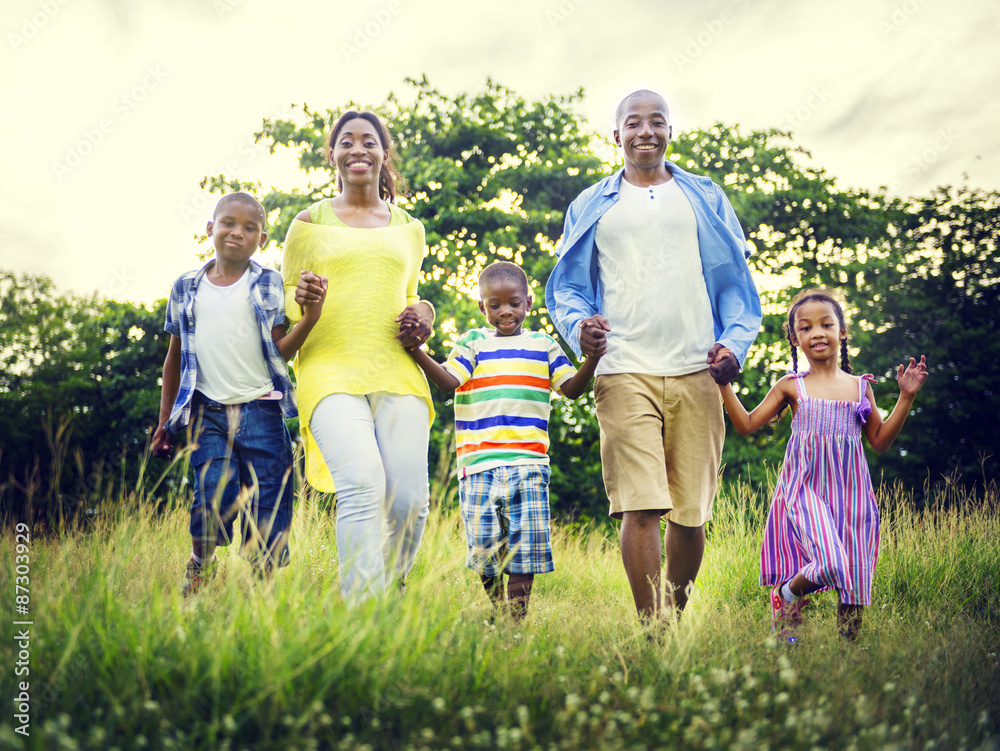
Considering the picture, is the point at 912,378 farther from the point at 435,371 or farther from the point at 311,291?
the point at 311,291

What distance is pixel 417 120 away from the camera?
12305 mm

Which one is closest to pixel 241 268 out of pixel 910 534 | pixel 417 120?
pixel 910 534

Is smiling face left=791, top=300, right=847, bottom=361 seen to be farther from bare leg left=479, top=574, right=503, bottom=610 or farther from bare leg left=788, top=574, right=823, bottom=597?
bare leg left=479, top=574, right=503, bottom=610

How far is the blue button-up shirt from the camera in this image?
11.7 feet

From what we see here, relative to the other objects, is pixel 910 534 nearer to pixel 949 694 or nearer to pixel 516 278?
pixel 949 694

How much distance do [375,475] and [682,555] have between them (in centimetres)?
145

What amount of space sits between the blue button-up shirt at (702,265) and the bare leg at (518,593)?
42.6 inches

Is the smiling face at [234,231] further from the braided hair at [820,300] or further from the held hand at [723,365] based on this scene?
the braided hair at [820,300]

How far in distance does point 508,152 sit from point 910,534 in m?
9.01

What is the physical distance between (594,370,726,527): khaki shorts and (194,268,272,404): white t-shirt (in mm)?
1570

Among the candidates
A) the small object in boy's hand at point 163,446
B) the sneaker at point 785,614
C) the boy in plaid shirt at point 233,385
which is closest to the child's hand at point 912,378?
the sneaker at point 785,614

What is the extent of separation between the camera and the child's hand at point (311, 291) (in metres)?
3.19

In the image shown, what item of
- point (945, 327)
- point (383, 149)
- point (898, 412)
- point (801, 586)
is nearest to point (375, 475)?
point (383, 149)

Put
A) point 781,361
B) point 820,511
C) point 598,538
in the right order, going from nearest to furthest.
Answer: point 820,511 → point 598,538 → point 781,361
